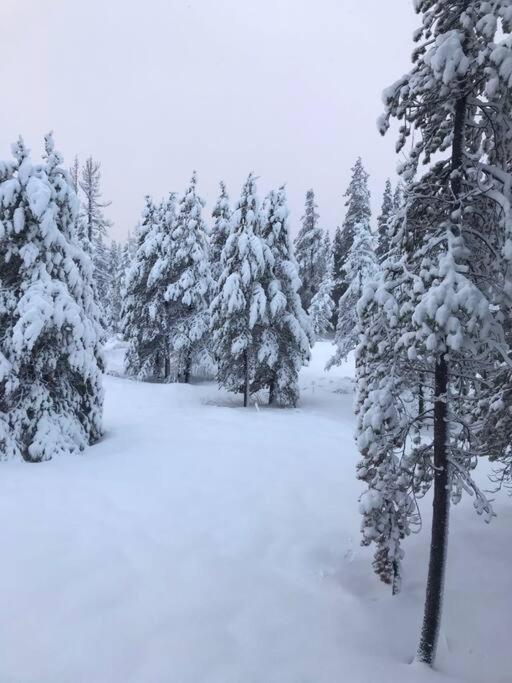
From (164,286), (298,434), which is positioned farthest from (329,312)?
(298,434)

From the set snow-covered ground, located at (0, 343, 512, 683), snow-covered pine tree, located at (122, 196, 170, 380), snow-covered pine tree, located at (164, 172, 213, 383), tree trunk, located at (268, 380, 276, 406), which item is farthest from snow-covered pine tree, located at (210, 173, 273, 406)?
snow-covered ground, located at (0, 343, 512, 683)

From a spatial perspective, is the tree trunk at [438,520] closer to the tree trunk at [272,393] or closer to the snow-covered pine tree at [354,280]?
the tree trunk at [272,393]

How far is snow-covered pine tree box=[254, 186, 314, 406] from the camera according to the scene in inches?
844

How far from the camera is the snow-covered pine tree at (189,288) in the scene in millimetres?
26812

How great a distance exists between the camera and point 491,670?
238 inches

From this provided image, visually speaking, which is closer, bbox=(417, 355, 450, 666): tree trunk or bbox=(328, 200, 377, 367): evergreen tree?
bbox=(417, 355, 450, 666): tree trunk

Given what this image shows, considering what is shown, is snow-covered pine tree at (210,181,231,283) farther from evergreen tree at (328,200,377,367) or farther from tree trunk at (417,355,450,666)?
tree trunk at (417,355,450,666)

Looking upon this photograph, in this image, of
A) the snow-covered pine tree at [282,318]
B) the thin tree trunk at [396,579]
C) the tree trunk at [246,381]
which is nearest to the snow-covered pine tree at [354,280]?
the snow-covered pine tree at [282,318]

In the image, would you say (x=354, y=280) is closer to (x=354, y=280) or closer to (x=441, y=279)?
(x=354, y=280)

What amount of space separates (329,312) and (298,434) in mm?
39853

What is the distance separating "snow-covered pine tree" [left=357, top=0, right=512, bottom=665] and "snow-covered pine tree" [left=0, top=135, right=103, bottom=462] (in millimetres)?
7715

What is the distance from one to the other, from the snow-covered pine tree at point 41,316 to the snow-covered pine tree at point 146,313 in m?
15.3

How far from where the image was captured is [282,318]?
2166 centimetres

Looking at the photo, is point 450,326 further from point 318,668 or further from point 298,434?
point 298,434
